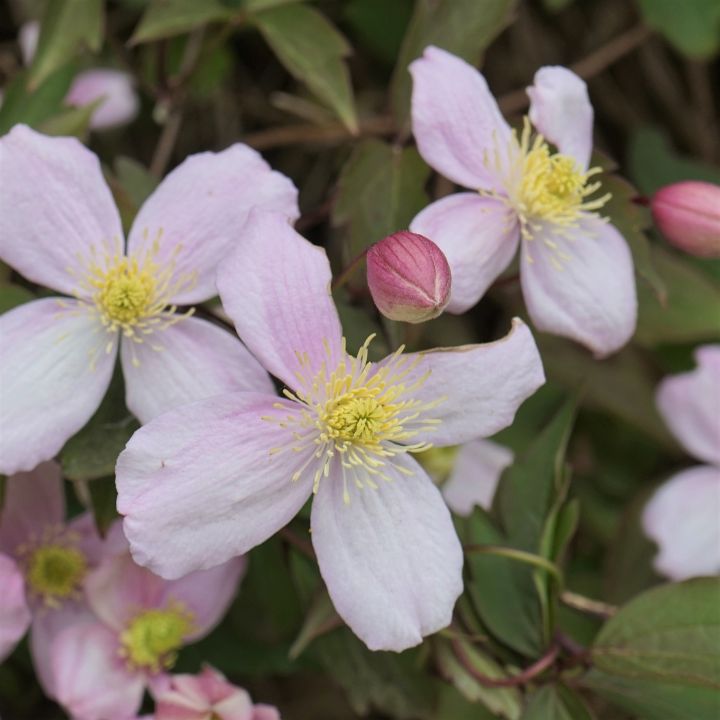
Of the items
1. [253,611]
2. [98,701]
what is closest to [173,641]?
[98,701]

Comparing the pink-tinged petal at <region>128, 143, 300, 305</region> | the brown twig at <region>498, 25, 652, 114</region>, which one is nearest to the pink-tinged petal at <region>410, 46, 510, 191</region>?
the pink-tinged petal at <region>128, 143, 300, 305</region>

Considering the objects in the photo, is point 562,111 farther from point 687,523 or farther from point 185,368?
point 687,523

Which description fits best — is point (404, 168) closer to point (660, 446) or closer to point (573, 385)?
point (573, 385)

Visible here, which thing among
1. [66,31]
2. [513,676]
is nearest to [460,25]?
[66,31]

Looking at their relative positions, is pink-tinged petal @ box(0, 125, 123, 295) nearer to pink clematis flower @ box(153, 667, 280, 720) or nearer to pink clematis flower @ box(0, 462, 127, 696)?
pink clematis flower @ box(0, 462, 127, 696)

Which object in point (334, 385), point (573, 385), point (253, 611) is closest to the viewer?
point (334, 385)

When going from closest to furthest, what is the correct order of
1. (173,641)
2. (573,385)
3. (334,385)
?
(334,385), (173,641), (573,385)
